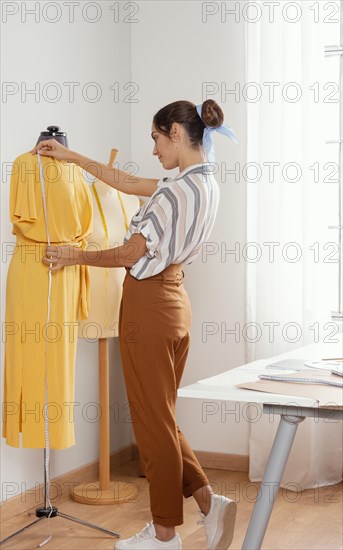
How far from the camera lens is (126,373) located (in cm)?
279

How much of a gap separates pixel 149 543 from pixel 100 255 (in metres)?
0.93

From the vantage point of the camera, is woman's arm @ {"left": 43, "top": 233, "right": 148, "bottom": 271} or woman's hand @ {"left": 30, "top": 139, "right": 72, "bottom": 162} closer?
woman's arm @ {"left": 43, "top": 233, "right": 148, "bottom": 271}

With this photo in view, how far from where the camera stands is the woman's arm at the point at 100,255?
273cm

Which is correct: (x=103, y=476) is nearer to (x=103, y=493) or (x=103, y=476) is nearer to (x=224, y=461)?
(x=103, y=493)

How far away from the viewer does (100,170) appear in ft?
9.98

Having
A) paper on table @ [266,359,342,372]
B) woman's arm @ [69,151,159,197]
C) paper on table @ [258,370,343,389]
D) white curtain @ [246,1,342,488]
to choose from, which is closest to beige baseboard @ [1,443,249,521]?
white curtain @ [246,1,342,488]

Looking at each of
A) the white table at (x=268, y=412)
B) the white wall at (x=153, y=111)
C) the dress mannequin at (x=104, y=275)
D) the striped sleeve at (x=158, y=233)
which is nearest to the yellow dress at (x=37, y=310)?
the striped sleeve at (x=158, y=233)

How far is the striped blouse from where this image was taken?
107 inches

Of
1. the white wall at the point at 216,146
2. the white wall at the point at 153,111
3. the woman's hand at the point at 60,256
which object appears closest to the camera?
the woman's hand at the point at 60,256

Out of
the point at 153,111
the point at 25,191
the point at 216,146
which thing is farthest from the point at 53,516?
the point at 153,111

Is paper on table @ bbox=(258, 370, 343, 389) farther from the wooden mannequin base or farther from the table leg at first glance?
the wooden mannequin base

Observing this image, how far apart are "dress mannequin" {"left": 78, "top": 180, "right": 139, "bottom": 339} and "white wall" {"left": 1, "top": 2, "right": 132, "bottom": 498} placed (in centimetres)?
34

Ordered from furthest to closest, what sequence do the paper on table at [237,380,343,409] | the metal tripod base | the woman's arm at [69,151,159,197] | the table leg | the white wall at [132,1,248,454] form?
the white wall at [132,1,248,454] < the metal tripod base < the woman's arm at [69,151,159,197] < the table leg < the paper on table at [237,380,343,409]

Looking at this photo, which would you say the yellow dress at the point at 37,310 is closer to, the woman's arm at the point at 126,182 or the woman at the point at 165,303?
the woman's arm at the point at 126,182
